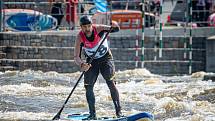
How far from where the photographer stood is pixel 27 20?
89.3 feet

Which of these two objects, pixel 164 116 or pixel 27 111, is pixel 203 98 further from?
pixel 27 111

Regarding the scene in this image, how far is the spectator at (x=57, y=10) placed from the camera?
2656 cm

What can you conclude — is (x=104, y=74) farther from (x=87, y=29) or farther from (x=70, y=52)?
(x=70, y=52)

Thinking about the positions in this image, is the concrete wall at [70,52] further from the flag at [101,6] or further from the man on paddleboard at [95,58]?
the man on paddleboard at [95,58]

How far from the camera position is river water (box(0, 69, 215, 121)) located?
1460cm

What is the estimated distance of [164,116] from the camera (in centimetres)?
1417

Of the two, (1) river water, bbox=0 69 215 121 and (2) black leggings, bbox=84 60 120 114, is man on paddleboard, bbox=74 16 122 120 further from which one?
(1) river water, bbox=0 69 215 121

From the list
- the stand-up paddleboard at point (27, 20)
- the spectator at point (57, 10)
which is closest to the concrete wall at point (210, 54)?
the spectator at point (57, 10)

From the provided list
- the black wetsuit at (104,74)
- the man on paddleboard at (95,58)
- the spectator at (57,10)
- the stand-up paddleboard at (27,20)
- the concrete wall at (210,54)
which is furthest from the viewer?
the stand-up paddleboard at (27,20)

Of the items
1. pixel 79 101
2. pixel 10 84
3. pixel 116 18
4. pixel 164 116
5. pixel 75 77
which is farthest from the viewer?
pixel 116 18

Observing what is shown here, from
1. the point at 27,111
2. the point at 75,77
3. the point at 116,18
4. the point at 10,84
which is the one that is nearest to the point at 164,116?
the point at 27,111

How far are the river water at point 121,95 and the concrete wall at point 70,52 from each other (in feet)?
2.45

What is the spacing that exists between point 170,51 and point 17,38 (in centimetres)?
511

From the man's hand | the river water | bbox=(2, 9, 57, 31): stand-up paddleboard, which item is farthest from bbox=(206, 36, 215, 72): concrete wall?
the man's hand
